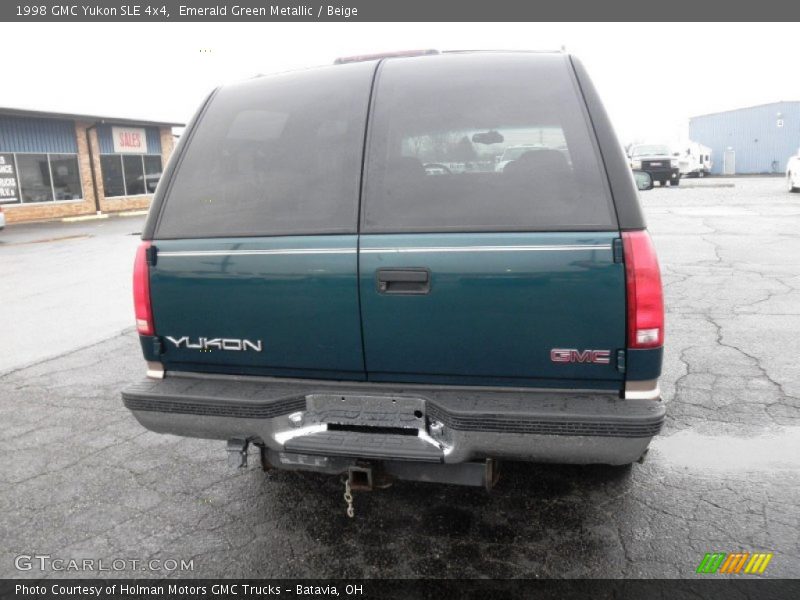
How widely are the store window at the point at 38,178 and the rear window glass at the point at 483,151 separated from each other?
2467cm

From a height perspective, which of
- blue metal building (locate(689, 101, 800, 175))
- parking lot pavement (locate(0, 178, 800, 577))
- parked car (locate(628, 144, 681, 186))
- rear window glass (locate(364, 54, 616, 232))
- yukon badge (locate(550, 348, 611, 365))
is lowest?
parking lot pavement (locate(0, 178, 800, 577))

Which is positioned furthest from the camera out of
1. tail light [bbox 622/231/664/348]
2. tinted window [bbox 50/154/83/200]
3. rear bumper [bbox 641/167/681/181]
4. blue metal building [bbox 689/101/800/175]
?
blue metal building [bbox 689/101/800/175]

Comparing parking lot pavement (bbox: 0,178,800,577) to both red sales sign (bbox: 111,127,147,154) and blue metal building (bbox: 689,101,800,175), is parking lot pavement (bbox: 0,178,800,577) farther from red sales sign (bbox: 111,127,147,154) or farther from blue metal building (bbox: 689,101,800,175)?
blue metal building (bbox: 689,101,800,175)

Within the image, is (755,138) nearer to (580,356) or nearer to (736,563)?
(736,563)

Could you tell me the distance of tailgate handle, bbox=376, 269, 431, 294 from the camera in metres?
2.46

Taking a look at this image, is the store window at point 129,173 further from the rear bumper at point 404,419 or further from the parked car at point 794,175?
the rear bumper at point 404,419

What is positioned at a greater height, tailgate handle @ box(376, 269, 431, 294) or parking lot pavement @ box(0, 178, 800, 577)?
tailgate handle @ box(376, 269, 431, 294)

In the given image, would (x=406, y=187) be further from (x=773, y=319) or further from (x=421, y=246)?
(x=773, y=319)

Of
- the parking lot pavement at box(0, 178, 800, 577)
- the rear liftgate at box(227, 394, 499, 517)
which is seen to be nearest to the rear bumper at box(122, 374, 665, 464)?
the rear liftgate at box(227, 394, 499, 517)

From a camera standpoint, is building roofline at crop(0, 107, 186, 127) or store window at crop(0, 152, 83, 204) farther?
store window at crop(0, 152, 83, 204)

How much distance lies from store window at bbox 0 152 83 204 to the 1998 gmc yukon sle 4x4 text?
2410 cm

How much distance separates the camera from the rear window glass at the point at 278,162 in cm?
269

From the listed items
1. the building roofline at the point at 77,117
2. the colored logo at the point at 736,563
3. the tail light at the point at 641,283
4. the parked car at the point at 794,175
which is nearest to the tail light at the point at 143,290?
the tail light at the point at 641,283

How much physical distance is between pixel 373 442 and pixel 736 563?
1.63m
